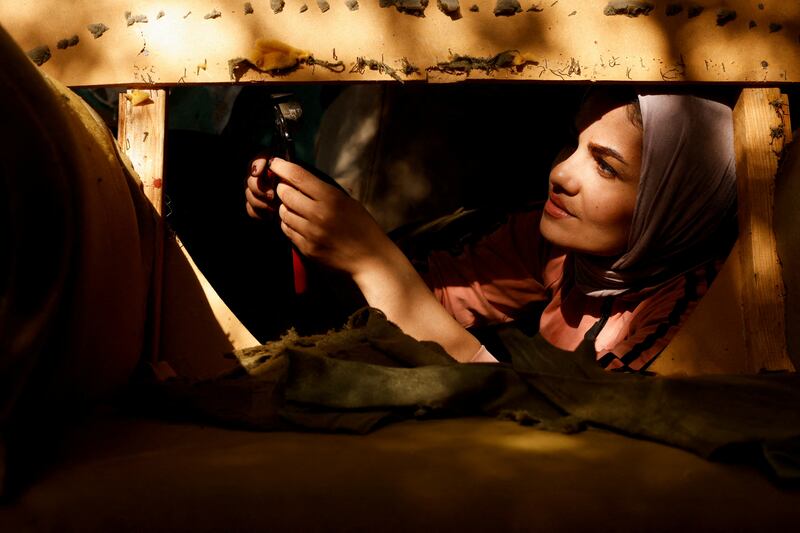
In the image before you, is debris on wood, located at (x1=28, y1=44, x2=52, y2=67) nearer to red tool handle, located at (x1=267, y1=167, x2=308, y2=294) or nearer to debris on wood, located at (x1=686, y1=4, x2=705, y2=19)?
red tool handle, located at (x1=267, y1=167, x2=308, y2=294)

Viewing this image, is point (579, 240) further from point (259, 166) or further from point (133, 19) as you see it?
point (133, 19)

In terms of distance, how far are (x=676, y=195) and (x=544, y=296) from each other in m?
0.35

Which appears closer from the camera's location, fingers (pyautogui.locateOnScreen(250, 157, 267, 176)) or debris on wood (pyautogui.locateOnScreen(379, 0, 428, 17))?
debris on wood (pyautogui.locateOnScreen(379, 0, 428, 17))

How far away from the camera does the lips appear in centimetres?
151

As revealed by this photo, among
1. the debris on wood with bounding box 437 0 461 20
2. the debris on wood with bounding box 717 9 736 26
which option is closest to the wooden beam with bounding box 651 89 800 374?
the debris on wood with bounding box 717 9 736 26

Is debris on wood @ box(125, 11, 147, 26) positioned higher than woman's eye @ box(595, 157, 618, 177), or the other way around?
debris on wood @ box(125, 11, 147, 26)

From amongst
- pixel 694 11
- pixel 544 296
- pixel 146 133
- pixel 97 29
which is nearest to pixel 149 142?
pixel 146 133

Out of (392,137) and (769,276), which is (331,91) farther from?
(769,276)

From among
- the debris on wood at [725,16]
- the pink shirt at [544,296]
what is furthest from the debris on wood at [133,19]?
the debris on wood at [725,16]

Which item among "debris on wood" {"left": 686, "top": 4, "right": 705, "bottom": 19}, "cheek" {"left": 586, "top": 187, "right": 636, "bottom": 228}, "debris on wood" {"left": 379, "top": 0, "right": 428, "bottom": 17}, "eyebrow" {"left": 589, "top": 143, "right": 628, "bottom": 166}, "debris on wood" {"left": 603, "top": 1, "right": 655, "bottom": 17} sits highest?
"debris on wood" {"left": 379, "top": 0, "right": 428, "bottom": 17}

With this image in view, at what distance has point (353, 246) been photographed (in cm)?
154

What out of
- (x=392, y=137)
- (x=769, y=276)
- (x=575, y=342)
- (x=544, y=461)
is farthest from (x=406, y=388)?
(x=392, y=137)

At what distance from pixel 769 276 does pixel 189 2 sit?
1047 millimetres

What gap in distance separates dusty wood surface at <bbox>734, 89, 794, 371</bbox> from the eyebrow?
0.63 feet
